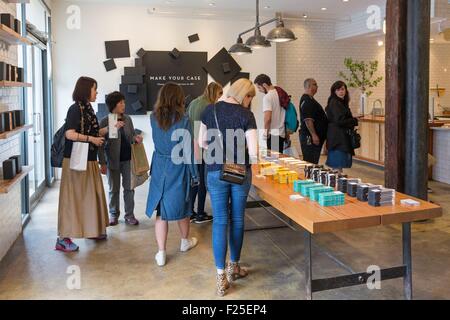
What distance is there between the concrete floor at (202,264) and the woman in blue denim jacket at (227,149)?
41 centimetres

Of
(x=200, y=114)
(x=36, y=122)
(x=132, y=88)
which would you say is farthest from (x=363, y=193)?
(x=132, y=88)

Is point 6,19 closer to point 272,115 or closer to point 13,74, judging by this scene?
point 13,74

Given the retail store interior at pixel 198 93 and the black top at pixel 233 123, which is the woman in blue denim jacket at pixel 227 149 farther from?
the retail store interior at pixel 198 93

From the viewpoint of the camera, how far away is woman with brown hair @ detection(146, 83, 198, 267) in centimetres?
359

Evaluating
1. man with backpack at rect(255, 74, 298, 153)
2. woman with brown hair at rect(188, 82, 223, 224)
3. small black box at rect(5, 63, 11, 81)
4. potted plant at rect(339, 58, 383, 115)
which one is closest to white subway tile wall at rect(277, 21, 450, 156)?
potted plant at rect(339, 58, 383, 115)

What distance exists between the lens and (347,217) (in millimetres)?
2562

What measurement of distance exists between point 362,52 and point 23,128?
9.28 meters

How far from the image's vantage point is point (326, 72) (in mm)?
10836

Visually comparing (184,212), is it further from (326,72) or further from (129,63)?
(326,72)

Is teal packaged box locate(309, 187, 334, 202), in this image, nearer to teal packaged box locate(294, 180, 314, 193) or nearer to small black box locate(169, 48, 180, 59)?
teal packaged box locate(294, 180, 314, 193)

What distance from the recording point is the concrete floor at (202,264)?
321cm

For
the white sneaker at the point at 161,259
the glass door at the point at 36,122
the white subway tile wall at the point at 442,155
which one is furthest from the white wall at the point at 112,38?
the white sneaker at the point at 161,259

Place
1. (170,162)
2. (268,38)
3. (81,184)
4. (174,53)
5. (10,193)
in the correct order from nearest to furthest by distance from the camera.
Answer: (170,162), (81,184), (10,193), (268,38), (174,53)

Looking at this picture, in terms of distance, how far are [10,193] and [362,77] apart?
8.90 meters
